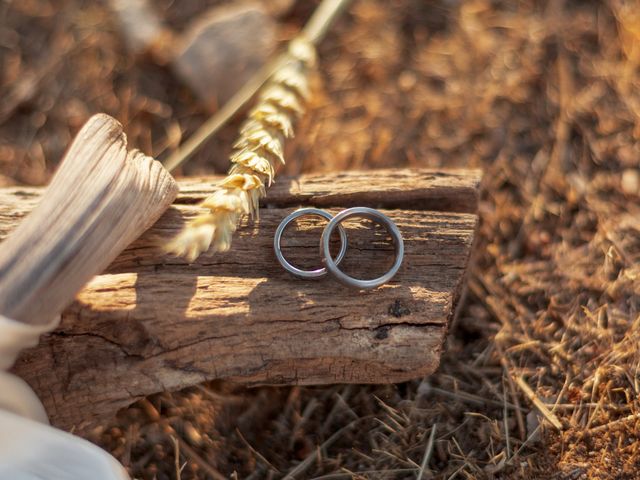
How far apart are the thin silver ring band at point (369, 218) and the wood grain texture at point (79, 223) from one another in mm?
462

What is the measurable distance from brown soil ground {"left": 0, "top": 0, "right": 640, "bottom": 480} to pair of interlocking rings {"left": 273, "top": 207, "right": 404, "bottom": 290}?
0.44m

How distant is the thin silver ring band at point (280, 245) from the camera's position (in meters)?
1.75

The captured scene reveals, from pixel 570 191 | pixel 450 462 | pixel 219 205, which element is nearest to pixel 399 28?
pixel 570 191

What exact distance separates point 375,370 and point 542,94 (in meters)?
1.54

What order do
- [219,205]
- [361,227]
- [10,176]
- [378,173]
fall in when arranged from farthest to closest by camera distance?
1. [10,176]
2. [378,173]
3. [361,227]
4. [219,205]

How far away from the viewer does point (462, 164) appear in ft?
8.46

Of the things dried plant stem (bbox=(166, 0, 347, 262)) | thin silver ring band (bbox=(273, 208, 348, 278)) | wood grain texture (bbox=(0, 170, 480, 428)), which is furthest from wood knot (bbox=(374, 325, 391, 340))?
dried plant stem (bbox=(166, 0, 347, 262))

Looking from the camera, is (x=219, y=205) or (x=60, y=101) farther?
(x=60, y=101)

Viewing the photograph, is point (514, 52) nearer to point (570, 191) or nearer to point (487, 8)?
point (487, 8)

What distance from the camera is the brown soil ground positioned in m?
1.85

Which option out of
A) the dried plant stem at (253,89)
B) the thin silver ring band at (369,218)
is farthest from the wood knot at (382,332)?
the dried plant stem at (253,89)

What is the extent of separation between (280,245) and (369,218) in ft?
0.86

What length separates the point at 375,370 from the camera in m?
1.72

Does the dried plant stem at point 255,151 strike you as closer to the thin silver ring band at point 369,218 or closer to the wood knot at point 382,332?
the thin silver ring band at point 369,218
